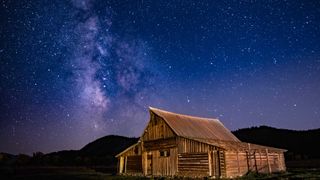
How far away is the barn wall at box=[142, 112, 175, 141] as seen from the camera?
31.5 m

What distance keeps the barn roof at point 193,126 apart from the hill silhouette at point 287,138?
4593 cm

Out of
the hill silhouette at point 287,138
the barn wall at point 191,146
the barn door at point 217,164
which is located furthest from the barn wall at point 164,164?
the hill silhouette at point 287,138

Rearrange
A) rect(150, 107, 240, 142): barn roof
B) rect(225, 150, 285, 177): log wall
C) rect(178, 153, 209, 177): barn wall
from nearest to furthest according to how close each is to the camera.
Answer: rect(225, 150, 285, 177): log wall → rect(178, 153, 209, 177): barn wall → rect(150, 107, 240, 142): barn roof

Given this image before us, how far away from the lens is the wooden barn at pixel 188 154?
88.1 ft

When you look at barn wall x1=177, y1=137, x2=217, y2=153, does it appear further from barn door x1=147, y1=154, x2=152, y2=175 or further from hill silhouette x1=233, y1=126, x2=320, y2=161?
hill silhouette x1=233, y1=126, x2=320, y2=161

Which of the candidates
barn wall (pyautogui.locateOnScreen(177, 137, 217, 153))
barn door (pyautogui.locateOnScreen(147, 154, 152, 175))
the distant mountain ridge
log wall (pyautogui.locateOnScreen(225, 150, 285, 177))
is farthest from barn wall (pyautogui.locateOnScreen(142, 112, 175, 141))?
the distant mountain ridge

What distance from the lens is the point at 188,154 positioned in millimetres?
28781

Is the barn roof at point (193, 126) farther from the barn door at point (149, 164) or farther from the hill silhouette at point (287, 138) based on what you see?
the hill silhouette at point (287, 138)

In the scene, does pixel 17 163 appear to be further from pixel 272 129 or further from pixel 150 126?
pixel 272 129

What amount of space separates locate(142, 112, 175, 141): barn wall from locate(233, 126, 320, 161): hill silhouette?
57.7 m

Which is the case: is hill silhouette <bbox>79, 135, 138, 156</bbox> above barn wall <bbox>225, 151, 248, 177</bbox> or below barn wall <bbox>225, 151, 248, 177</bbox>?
above

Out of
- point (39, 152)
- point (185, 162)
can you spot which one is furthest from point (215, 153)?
point (39, 152)

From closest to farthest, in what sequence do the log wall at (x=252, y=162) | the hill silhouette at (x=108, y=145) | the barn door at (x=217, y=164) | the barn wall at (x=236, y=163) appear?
the barn door at (x=217, y=164)
the barn wall at (x=236, y=163)
the log wall at (x=252, y=162)
the hill silhouette at (x=108, y=145)

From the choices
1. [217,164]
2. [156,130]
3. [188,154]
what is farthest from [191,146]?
[156,130]
